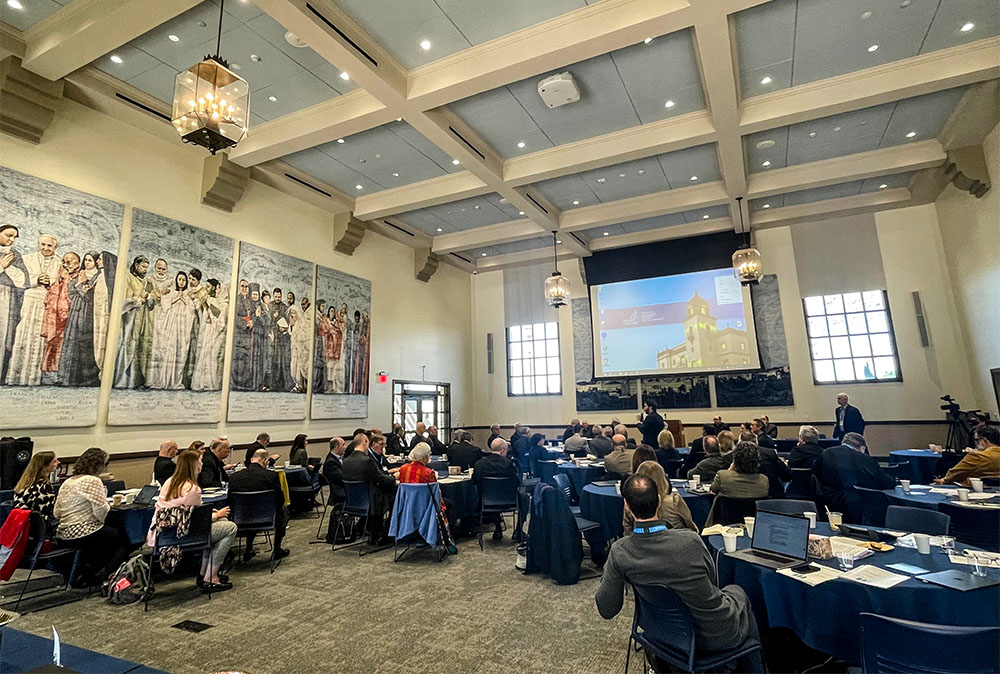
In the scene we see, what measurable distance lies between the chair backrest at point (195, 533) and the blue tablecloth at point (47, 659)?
230 centimetres

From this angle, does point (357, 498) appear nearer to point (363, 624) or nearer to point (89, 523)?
point (363, 624)

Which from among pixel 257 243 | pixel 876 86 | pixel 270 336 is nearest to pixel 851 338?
pixel 876 86

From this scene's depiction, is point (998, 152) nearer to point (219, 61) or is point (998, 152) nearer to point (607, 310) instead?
point (607, 310)

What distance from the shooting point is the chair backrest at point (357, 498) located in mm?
5328

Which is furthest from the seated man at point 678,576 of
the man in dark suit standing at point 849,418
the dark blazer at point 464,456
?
the man in dark suit standing at point 849,418

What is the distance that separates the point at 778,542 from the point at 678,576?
99 centimetres

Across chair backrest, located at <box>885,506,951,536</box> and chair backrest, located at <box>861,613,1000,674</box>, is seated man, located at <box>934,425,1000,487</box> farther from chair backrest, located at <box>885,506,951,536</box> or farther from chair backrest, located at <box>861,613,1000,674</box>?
chair backrest, located at <box>861,613,1000,674</box>

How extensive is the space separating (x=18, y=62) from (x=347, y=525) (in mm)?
6602

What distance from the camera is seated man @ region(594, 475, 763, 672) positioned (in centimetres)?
192

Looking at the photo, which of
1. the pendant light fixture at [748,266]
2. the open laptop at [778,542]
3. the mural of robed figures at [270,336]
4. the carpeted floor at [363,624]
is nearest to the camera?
the open laptop at [778,542]

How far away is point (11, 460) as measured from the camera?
5059 millimetres

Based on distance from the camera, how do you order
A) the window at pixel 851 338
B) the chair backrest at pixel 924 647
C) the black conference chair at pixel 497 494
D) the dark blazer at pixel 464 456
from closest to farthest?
the chair backrest at pixel 924 647 → the black conference chair at pixel 497 494 → the dark blazer at pixel 464 456 → the window at pixel 851 338

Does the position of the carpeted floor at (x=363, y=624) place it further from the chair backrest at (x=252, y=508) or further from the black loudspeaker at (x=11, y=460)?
the black loudspeaker at (x=11, y=460)

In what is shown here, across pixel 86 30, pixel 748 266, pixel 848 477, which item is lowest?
pixel 848 477
